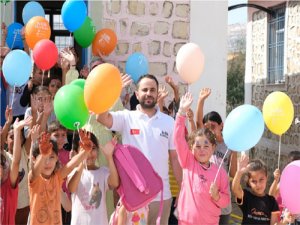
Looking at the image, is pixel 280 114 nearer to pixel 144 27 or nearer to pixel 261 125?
pixel 261 125

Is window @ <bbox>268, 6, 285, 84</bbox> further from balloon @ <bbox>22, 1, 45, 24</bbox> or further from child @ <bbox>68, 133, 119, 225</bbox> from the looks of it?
child @ <bbox>68, 133, 119, 225</bbox>

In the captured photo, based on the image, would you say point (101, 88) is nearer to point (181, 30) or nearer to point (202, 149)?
point (202, 149)

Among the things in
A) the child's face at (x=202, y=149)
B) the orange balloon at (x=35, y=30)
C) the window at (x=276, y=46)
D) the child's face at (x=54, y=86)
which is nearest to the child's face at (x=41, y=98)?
the child's face at (x=54, y=86)

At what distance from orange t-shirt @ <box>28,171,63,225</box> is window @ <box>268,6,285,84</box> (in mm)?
7564

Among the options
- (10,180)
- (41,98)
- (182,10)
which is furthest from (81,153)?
(182,10)

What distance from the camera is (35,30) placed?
17.1ft

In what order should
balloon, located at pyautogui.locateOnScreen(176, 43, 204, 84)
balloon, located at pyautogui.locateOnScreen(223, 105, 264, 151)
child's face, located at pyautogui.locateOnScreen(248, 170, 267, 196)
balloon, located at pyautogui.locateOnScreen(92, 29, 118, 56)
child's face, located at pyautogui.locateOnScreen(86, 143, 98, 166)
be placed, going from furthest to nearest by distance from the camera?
balloon, located at pyautogui.locateOnScreen(92, 29, 118, 56), balloon, located at pyautogui.locateOnScreen(176, 43, 204, 84), child's face, located at pyautogui.locateOnScreen(248, 170, 267, 196), balloon, located at pyautogui.locateOnScreen(223, 105, 264, 151), child's face, located at pyautogui.locateOnScreen(86, 143, 98, 166)

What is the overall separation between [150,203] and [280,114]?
1.31 meters

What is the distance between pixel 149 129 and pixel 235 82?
75.1 ft

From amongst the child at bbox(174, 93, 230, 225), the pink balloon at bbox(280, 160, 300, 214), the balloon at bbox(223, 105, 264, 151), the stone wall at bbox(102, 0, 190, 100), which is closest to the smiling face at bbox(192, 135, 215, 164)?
the child at bbox(174, 93, 230, 225)

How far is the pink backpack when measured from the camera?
11.5 ft

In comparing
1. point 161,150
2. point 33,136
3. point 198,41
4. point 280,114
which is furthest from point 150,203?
point 198,41

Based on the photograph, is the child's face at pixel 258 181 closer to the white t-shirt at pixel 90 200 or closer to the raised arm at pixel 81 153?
the white t-shirt at pixel 90 200

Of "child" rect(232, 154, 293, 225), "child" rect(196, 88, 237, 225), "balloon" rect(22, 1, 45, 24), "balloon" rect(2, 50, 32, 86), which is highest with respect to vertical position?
"balloon" rect(22, 1, 45, 24)
